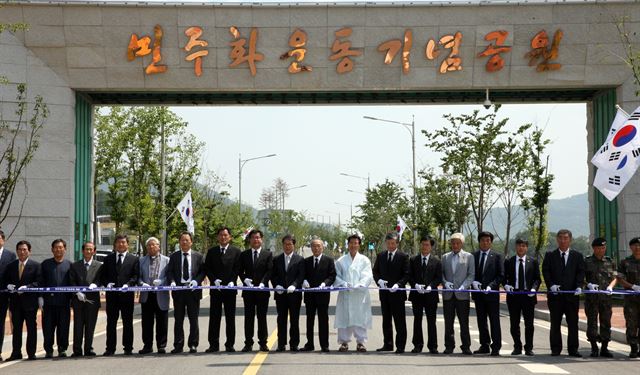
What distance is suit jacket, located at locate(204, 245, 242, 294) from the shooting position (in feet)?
53.2

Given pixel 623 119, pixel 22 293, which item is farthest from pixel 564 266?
pixel 22 293

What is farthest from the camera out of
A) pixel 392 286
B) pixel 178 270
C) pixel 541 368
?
pixel 392 286

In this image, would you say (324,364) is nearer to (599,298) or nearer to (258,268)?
(258,268)

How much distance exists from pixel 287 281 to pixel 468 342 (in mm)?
3082

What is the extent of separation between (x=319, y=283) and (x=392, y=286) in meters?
1.21

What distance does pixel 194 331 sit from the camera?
15.9 metres

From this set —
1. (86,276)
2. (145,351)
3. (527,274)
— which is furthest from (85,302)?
(527,274)

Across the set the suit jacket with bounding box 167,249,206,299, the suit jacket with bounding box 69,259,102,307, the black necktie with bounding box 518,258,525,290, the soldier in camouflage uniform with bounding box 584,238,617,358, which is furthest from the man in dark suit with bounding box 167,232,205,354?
the soldier in camouflage uniform with bounding box 584,238,617,358

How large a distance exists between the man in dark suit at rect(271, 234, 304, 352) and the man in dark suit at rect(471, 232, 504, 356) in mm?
2874

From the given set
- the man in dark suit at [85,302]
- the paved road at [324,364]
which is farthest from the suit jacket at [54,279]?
the paved road at [324,364]

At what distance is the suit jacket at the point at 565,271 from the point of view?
16016 mm

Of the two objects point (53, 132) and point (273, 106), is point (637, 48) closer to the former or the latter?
point (273, 106)

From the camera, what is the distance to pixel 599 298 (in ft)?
52.3

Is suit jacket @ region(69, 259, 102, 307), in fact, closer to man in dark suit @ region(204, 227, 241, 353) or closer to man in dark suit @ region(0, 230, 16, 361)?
man in dark suit @ region(0, 230, 16, 361)
